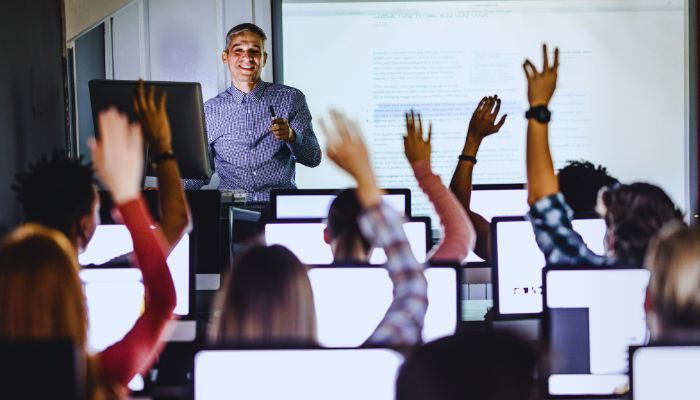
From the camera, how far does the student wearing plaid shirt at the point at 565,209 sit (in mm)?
2338

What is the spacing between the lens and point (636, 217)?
8.38 ft

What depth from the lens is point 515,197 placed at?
4.23m

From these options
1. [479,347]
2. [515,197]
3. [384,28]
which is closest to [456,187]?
[515,197]

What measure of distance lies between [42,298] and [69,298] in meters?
0.04

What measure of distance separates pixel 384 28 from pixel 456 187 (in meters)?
3.73

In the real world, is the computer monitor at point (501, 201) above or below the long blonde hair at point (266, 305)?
above

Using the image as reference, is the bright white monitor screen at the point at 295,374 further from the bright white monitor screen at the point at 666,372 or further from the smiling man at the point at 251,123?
the smiling man at the point at 251,123

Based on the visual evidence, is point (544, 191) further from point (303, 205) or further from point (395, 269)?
point (303, 205)

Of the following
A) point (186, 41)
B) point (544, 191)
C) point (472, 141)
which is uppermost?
point (186, 41)

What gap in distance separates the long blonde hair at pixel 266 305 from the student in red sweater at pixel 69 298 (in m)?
0.25

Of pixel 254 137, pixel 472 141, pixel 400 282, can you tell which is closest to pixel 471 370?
pixel 400 282

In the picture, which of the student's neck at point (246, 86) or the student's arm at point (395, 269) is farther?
the student's neck at point (246, 86)

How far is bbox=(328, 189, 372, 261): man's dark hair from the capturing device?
259 centimetres

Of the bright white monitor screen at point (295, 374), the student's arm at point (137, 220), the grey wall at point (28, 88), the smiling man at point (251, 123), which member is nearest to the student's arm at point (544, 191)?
the bright white monitor screen at point (295, 374)
